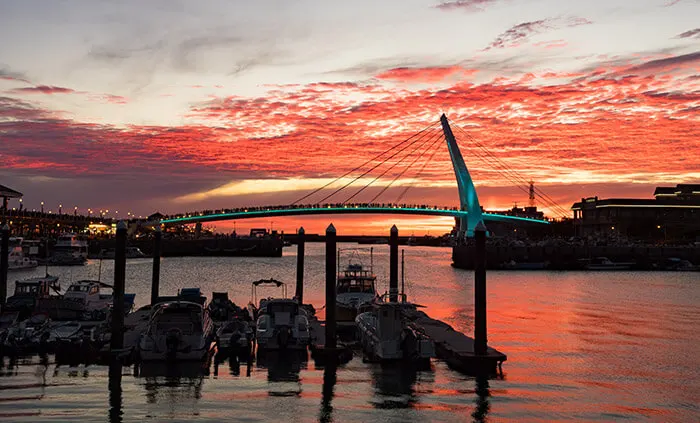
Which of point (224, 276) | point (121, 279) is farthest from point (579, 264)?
point (121, 279)

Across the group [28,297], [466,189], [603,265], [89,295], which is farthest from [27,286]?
[603,265]

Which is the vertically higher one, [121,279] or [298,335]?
[121,279]

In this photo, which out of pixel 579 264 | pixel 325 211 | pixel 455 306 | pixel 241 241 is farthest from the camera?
pixel 241 241

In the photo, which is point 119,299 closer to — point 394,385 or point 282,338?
point 282,338

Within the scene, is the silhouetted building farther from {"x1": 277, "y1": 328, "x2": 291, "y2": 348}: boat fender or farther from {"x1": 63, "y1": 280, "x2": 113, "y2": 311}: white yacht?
{"x1": 277, "y1": 328, "x2": 291, "y2": 348}: boat fender

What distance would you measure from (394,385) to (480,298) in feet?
12.7

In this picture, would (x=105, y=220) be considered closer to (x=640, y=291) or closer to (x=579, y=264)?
(x=579, y=264)

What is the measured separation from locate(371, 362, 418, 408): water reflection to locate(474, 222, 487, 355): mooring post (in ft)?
6.87

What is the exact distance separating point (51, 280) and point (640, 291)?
44.0 meters

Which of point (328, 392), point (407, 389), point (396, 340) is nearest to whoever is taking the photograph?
point (328, 392)

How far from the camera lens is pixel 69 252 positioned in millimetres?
98375

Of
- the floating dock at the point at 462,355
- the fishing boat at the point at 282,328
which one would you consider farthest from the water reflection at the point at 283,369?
the floating dock at the point at 462,355

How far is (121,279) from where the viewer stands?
23.7m

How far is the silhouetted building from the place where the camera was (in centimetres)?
14240
